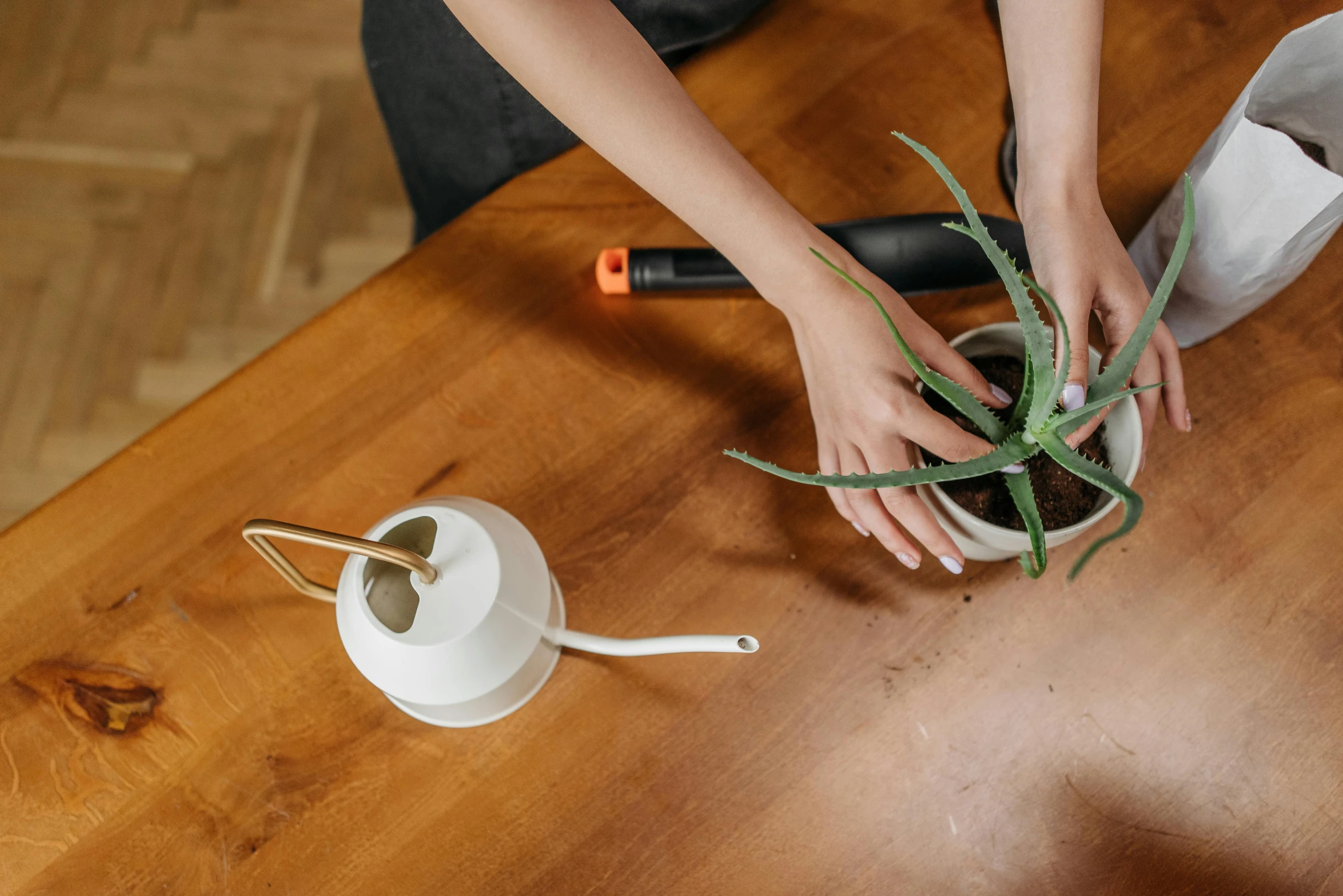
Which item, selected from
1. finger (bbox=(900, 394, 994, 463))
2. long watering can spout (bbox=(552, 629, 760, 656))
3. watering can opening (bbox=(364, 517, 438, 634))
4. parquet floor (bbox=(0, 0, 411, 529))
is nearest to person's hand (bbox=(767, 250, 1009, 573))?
finger (bbox=(900, 394, 994, 463))

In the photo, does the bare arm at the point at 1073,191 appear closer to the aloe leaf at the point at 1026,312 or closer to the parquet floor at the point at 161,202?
the aloe leaf at the point at 1026,312

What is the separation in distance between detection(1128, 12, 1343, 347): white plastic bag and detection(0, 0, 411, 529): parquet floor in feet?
3.71

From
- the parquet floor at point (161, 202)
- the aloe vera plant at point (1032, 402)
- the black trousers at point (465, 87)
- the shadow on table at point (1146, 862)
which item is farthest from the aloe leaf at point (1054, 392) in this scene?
the parquet floor at point (161, 202)

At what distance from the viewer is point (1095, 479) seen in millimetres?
392

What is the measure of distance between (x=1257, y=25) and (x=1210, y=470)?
362 mm

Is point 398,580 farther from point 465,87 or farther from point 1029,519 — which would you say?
point 465,87

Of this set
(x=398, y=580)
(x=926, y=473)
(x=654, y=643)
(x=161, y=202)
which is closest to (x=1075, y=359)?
(x=926, y=473)

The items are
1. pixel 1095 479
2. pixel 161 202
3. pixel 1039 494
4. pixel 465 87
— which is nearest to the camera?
pixel 1095 479

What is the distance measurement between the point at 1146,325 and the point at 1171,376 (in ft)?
0.48

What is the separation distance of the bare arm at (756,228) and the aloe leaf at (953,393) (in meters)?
0.04

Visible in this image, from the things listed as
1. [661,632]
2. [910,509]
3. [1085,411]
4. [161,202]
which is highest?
[1085,411]

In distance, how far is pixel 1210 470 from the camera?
0.59 meters

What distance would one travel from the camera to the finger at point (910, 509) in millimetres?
509

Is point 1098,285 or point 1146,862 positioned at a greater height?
point 1098,285
